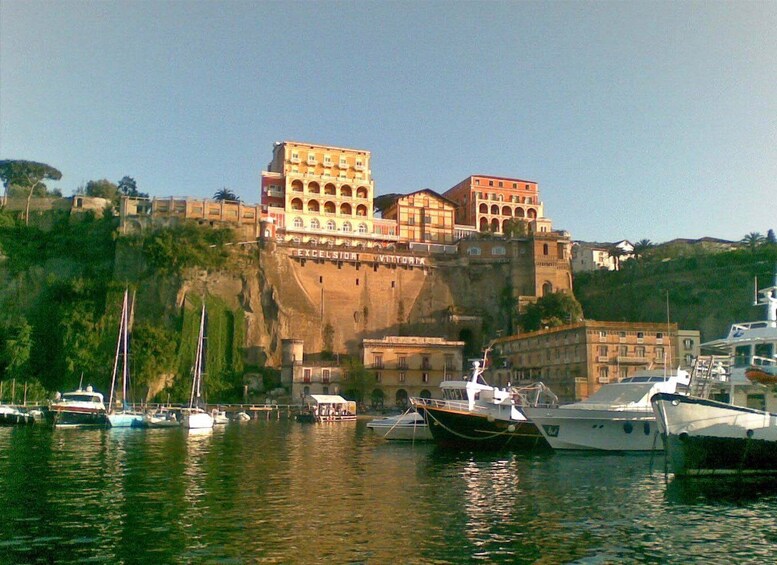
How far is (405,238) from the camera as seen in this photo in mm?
115938

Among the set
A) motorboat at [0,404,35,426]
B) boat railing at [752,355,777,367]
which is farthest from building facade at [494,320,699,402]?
motorboat at [0,404,35,426]

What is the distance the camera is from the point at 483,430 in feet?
147

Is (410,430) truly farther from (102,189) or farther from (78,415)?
(102,189)

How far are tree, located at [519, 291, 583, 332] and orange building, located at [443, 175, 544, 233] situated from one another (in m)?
27.3

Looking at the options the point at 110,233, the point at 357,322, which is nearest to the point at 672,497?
the point at 357,322

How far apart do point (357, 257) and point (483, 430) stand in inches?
2446

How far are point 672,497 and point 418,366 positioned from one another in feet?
225

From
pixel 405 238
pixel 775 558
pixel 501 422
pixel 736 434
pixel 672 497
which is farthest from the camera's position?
pixel 405 238

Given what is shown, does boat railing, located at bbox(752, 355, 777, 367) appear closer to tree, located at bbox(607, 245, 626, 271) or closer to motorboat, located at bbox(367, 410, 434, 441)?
motorboat, located at bbox(367, 410, 434, 441)

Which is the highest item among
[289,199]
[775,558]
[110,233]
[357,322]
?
[289,199]

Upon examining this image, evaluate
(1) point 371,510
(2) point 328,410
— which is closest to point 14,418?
(2) point 328,410

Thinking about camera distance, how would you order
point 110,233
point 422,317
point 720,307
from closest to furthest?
point 720,307, point 110,233, point 422,317

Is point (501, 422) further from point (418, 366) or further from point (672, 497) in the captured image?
point (418, 366)

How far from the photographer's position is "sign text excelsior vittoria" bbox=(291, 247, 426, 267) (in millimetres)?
102188
